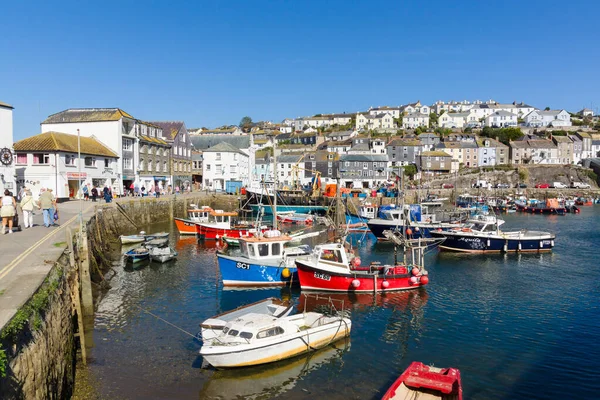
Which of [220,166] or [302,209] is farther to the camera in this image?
[220,166]

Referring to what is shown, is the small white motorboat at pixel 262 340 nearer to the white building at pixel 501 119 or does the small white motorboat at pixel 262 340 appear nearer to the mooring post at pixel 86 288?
the mooring post at pixel 86 288

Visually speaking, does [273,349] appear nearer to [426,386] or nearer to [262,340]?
[262,340]

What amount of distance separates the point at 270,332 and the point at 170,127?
6563 centimetres

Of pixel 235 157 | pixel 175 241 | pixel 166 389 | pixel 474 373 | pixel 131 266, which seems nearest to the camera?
pixel 166 389

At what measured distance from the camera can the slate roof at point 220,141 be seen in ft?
294

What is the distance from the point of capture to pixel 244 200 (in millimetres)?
67500

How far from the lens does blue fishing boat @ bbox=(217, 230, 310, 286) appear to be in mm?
25141

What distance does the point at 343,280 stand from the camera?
77.2ft

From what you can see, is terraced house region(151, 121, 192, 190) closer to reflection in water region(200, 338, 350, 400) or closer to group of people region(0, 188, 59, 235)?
group of people region(0, 188, 59, 235)

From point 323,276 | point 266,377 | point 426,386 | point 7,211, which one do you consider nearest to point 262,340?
point 266,377

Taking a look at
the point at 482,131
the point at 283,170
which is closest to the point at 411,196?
the point at 283,170

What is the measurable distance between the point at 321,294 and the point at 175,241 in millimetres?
21310

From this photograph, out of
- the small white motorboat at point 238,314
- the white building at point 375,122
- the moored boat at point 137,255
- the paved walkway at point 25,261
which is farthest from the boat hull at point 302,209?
the white building at point 375,122

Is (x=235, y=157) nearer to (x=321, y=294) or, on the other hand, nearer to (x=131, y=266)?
(x=131, y=266)
